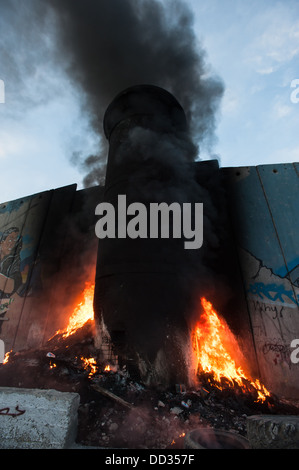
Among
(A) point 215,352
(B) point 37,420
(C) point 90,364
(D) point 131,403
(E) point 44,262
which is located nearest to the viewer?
(B) point 37,420

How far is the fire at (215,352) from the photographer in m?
4.64

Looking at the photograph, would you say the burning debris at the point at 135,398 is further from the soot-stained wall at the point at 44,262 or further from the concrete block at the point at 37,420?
the soot-stained wall at the point at 44,262

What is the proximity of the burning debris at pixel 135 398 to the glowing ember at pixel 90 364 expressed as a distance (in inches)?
0.7

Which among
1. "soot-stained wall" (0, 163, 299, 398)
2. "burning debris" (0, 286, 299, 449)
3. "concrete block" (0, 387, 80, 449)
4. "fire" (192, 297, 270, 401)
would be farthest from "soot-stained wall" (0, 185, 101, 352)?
"concrete block" (0, 387, 80, 449)

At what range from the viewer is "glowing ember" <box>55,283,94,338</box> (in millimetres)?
6492

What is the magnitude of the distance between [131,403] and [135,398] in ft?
0.41

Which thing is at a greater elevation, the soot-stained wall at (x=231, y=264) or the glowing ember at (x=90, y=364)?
the soot-stained wall at (x=231, y=264)

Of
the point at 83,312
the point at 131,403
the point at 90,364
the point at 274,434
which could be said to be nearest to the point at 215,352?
the point at 131,403

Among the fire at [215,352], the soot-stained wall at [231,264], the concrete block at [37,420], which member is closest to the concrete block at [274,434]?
the concrete block at [37,420]

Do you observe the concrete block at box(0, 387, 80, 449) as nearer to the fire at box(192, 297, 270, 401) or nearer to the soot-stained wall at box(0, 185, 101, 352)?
the fire at box(192, 297, 270, 401)

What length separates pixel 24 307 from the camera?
7.47m

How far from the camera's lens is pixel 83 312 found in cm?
671

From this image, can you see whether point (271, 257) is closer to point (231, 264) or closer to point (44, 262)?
point (231, 264)

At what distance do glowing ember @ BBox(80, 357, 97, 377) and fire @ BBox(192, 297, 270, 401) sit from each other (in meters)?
1.85
